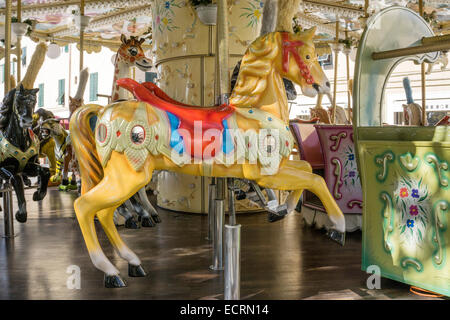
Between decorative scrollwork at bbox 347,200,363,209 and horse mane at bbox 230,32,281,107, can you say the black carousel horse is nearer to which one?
horse mane at bbox 230,32,281,107

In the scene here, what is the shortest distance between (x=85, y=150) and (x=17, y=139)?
5.18 ft

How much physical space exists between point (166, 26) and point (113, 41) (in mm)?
5361

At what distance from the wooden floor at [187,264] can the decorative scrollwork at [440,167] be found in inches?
26.5

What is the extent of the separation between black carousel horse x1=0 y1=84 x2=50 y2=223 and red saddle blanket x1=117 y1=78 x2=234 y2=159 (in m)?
1.70

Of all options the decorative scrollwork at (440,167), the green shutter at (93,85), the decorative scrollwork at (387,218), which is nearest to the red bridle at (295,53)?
the decorative scrollwork at (440,167)

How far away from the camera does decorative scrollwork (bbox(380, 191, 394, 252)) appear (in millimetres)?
2469

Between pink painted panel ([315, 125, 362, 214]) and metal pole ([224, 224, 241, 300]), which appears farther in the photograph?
pink painted panel ([315, 125, 362, 214])

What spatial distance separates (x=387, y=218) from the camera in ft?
8.18

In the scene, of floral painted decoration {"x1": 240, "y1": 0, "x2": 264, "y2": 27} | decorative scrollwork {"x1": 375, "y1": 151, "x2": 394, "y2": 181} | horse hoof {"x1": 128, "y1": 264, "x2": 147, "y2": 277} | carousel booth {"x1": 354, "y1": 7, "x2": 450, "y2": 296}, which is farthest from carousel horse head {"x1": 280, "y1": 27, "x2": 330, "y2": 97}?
floral painted decoration {"x1": 240, "y1": 0, "x2": 264, "y2": 27}

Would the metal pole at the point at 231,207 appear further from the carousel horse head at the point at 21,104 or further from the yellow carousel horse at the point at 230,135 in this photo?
the carousel horse head at the point at 21,104

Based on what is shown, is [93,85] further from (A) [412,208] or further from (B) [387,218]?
(A) [412,208]

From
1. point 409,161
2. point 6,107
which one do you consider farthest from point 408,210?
point 6,107
